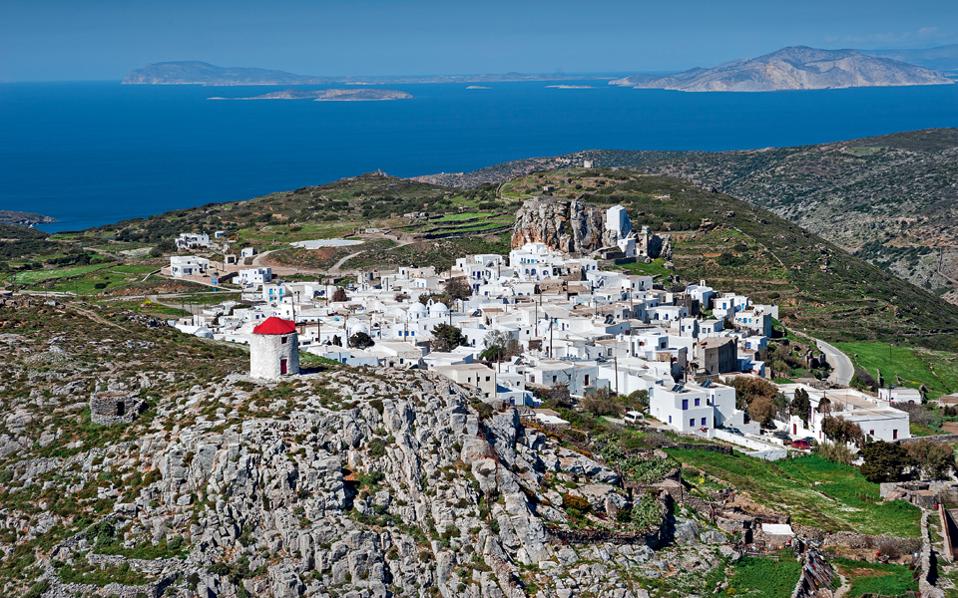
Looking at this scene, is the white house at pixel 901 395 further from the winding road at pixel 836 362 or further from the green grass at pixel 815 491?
the green grass at pixel 815 491

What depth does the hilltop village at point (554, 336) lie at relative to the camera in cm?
3716

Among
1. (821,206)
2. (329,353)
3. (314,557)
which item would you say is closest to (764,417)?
(329,353)

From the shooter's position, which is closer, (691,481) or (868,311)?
(691,481)

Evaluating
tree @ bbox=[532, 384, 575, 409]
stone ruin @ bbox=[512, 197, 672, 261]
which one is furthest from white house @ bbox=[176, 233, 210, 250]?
tree @ bbox=[532, 384, 575, 409]

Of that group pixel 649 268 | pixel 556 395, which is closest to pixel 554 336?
pixel 556 395

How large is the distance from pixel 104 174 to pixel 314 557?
155m

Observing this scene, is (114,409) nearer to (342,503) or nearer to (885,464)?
(342,503)

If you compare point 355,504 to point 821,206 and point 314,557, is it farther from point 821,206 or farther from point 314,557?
point 821,206

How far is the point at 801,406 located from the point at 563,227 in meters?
30.2

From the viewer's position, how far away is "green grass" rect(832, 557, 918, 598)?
25109 millimetres

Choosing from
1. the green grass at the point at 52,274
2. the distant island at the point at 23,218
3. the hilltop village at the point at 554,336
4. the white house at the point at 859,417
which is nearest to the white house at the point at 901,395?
A: the hilltop village at the point at 554,336

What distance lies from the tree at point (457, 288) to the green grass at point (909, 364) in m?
16.2

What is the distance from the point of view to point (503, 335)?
1761 inches

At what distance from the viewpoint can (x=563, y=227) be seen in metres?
67.8
